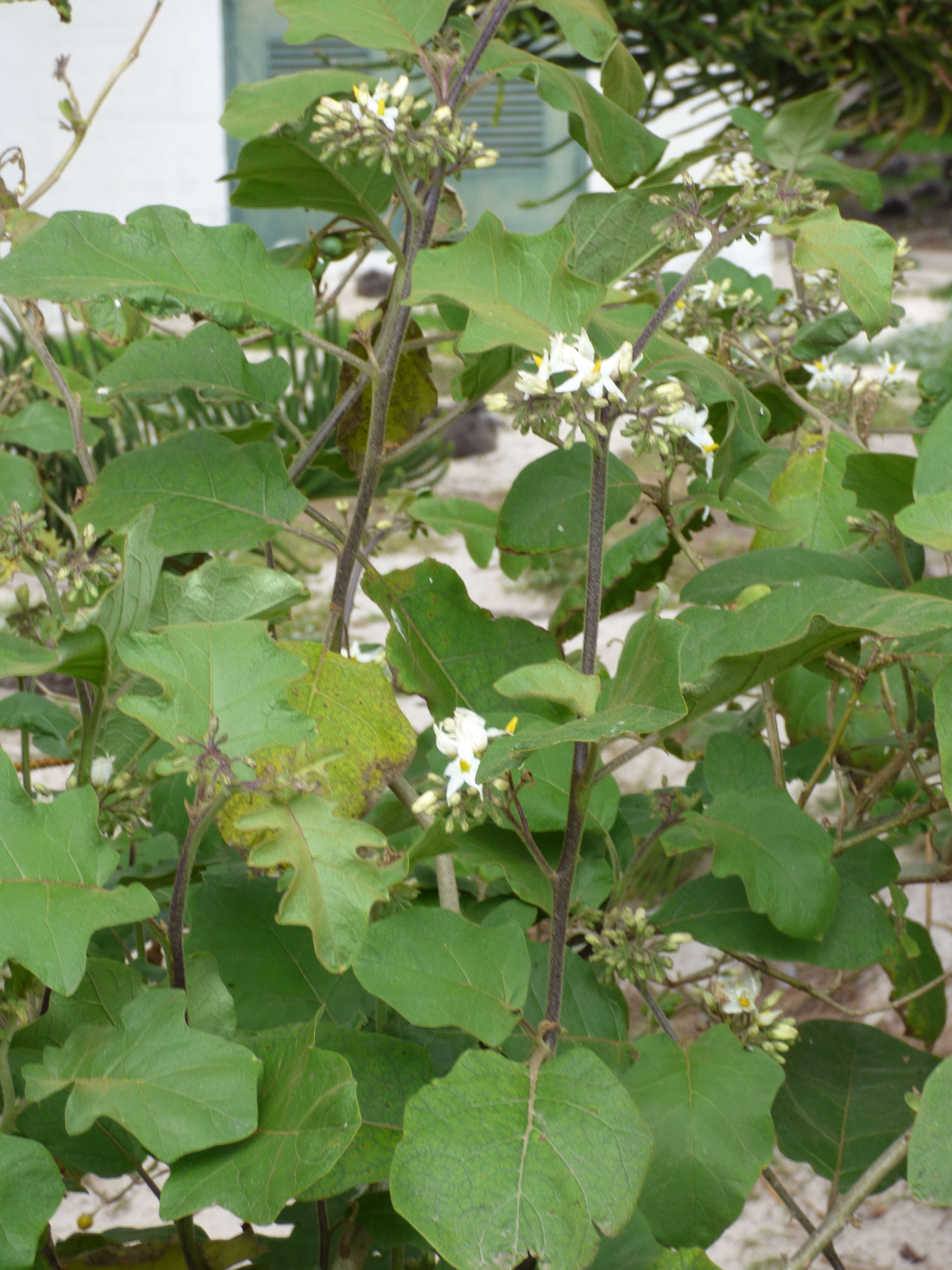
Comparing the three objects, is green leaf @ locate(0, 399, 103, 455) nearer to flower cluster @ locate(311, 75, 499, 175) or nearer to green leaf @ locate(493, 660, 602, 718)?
flower cluster @ locate(311, 75, 499, 175)

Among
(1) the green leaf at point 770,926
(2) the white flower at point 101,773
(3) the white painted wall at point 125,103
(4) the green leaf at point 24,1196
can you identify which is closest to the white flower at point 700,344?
(1) the green leaf at point 770,926

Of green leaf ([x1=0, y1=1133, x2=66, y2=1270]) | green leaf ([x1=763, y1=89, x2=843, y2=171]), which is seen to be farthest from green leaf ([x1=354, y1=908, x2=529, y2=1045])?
green leaf ([x1=763, y1=89, x2=843, y2=171])

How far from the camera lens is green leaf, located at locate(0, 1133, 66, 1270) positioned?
12.0 inches

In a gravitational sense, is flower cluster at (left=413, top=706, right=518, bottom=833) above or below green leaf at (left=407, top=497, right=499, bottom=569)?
above

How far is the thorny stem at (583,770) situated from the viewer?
1.12 feet

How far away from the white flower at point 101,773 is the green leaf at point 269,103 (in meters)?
0.26

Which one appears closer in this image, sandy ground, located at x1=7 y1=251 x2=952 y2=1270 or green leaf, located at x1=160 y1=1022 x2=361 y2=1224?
green leaf, located at x1=160 y1=1022 x2=361 y2=1224

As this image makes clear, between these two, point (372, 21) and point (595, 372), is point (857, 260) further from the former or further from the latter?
point (372, 21)

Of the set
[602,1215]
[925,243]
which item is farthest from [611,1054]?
[925,243]

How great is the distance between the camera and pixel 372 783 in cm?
42

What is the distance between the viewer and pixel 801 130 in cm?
73

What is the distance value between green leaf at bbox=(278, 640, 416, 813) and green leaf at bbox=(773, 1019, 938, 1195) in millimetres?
274

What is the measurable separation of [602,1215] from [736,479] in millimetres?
490

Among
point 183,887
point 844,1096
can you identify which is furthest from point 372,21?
point 844,1096
